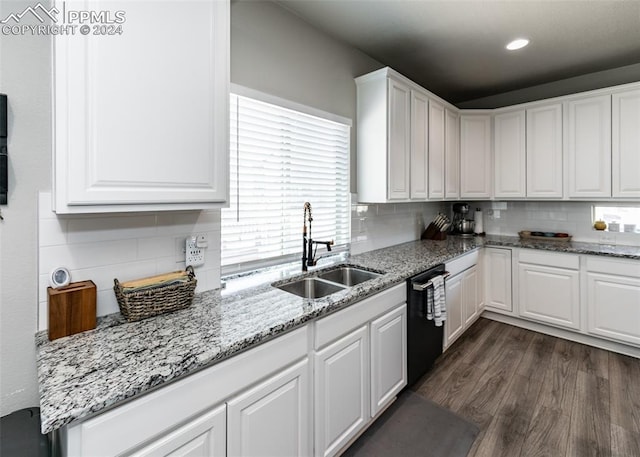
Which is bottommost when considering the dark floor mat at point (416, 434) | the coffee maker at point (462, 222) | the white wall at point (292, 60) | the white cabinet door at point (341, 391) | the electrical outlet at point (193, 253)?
the dark floor mat at point (416, 434)

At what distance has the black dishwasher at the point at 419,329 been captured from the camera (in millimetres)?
→ 2154

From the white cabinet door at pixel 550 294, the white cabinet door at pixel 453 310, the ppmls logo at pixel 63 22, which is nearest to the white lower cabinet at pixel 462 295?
the white cabinet door at pixel 453 310

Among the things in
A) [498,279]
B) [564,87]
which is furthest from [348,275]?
[564,87]

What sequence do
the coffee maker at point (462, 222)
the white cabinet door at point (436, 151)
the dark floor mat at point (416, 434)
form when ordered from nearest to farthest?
the dark floor mat at point (416, 434)
the white cabinet door at point (436, 151)
the coffee maker at point (462, 222)

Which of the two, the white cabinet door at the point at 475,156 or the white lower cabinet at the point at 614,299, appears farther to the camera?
the white cabinet door at the point at 475,156

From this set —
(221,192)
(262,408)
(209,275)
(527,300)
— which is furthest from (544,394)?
(221,192)

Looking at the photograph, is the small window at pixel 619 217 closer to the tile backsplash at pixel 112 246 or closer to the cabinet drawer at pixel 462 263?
the cabinet drawer at pixel 462 263

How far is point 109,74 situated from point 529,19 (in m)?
2.77

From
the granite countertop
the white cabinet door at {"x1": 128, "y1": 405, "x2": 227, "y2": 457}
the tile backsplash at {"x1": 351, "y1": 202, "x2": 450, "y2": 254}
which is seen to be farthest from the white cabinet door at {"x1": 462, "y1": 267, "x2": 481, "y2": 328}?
the white cabinet door at {"x1": 128, "y1": 405, "x2": 227, "y2": 457}

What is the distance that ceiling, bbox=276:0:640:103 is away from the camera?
2125 mm

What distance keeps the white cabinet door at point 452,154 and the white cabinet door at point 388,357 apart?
1.87m

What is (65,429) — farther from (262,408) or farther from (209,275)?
(209,275)

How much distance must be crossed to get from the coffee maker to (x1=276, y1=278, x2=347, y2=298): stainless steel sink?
2.68 metres

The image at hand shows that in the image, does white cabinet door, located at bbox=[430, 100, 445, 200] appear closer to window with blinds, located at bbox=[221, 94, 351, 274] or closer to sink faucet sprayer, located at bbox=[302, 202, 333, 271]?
window with blinds, located at bbox=[221, 94, 351, 274]
